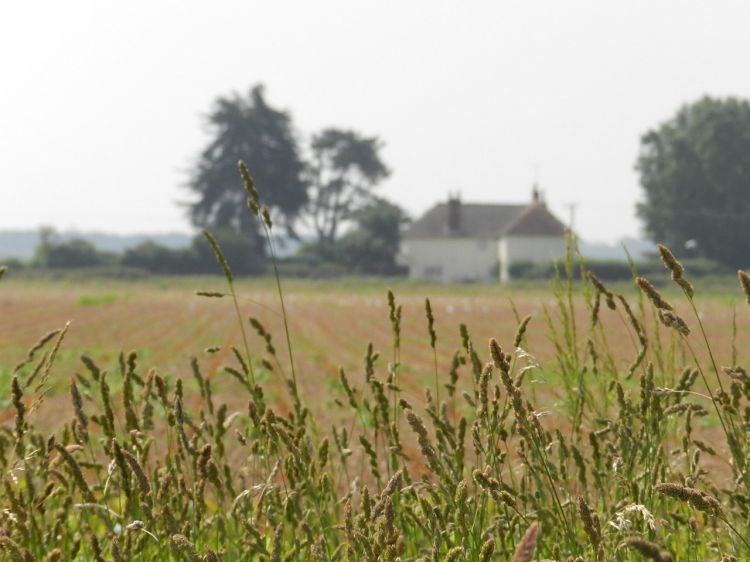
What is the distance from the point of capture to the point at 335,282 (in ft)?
193

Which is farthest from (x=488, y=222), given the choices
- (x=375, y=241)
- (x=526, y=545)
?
(x=526, y=545)

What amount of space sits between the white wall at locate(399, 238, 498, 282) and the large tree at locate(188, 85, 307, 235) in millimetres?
12357

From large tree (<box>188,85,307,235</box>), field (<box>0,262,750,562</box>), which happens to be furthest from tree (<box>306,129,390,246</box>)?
field (<box>0,262,750,562</box>)

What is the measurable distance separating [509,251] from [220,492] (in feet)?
222

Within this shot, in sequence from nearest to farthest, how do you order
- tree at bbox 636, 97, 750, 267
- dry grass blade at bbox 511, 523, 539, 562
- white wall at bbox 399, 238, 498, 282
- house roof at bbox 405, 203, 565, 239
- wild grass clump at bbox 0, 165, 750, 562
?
1. dry grass blade at bbox 511, 523, 539, 562
2. wild grass clump at bbox 0, 165, 750, 562
3. tree at bbox 636, 97, 750, 267
4. house roof at bbox 405, 203, 565, 239
5. white wall at bbox 399, 238, 498, 282

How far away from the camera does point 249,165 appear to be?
7688 cm

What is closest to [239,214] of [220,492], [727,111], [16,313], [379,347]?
[727,111]

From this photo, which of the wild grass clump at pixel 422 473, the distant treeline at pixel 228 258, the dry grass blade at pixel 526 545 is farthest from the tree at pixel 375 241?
the dry grass blade at pixel 526 545

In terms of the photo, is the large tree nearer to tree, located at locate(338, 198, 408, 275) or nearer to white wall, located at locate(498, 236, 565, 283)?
tree, located at locate(338, 198, 408, 275)

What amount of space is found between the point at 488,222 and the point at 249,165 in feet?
65.5

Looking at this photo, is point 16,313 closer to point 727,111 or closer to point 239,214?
point 239,214

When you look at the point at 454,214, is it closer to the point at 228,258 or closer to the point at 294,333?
the point at 228,258

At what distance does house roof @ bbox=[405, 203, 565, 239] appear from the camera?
229 feet

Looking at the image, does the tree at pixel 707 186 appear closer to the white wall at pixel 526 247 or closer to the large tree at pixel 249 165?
the white wall at pixel 526 247
